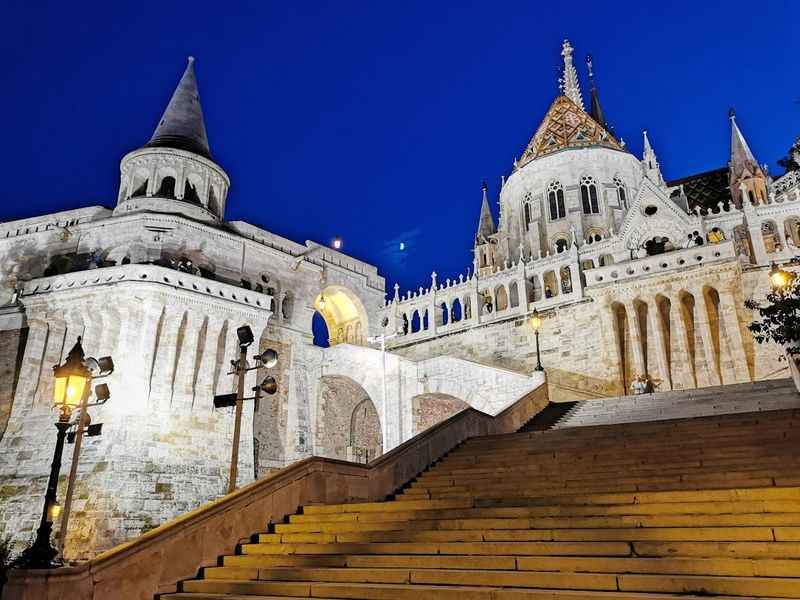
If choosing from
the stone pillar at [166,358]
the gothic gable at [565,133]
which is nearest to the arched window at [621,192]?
the gothic gable at [565,133]

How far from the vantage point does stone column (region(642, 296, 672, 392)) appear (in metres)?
20.2

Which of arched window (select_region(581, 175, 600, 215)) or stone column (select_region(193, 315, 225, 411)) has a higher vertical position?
arched window (select_region(581, 175, 600, 215))

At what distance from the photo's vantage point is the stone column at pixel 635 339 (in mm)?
20578

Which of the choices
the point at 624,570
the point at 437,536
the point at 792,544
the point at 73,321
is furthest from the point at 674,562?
the point at 73,321

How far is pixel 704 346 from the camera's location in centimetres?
1980

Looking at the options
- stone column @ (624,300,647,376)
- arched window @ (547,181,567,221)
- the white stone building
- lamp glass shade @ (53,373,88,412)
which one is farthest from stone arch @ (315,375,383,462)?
lamp glass shade @ (53,373,88,412)

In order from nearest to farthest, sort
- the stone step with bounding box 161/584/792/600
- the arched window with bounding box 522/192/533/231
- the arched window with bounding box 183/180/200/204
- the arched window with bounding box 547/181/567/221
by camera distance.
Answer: the stone step with bounding box 161/584/792/600
the arched window with bounding box 183/180/200/204
the arched window with bounding box 547/181/567/221
the arched window with bounding box 522/192/533/231

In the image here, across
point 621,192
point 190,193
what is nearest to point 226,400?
point 190,193

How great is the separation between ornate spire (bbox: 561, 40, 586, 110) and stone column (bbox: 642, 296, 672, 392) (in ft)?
98.8

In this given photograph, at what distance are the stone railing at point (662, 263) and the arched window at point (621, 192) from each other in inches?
534

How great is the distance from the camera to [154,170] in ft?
87.1

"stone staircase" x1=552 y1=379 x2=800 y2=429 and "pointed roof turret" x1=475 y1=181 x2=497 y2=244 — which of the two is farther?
"pointed roof turret" x1=475 y1=181 x2=497 y2=244

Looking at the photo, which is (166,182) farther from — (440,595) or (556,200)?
(440,595)

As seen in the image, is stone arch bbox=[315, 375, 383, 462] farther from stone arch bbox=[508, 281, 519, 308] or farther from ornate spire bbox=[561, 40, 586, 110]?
ornate spire bbox=[561, 40, 586, 110]
